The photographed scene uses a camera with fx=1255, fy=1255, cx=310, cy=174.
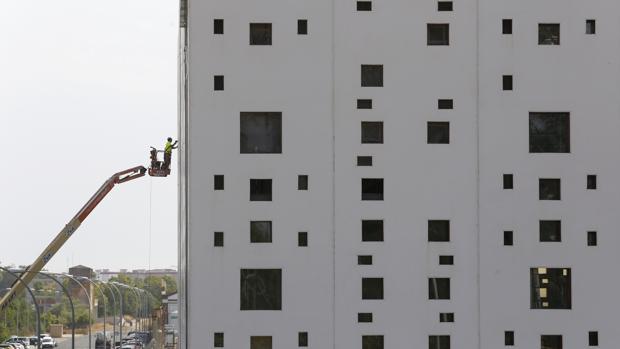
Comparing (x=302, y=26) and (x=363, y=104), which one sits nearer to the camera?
(x=363, y=104)

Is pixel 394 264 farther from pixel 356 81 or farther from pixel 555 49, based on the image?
pixel 555 49

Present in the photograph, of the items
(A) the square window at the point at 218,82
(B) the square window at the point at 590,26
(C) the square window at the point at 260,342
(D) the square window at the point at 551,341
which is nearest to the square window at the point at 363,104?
(A) the square window at the point at 218,82

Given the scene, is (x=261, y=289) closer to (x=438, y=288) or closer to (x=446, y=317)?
(x=438, y=288)

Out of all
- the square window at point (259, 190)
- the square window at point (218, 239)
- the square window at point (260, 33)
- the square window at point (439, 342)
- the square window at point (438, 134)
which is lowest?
the square window at point (439, 342)

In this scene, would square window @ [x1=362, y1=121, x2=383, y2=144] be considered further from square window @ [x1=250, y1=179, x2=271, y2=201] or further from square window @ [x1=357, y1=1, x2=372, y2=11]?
square window @ [x1=357, y1=1, x2=372, y2=11]

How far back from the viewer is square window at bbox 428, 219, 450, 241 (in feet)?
85.7

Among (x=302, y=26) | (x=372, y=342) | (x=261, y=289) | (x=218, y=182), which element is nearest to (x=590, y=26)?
(x=302, y=26)

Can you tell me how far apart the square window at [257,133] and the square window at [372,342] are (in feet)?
14.1

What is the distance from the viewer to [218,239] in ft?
85.0

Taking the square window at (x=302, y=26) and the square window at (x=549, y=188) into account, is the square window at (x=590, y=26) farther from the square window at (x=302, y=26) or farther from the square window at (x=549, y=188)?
the square window at (x=302, y=26)

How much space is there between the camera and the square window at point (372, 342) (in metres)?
26.0

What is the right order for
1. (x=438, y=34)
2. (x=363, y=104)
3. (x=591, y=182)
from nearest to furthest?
(x=363, y=104) → (x=591, y=182) → (x=438, y=34)

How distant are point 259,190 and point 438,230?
12.5 ft

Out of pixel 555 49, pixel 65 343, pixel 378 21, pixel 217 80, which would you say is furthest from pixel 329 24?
pixel 65 343
